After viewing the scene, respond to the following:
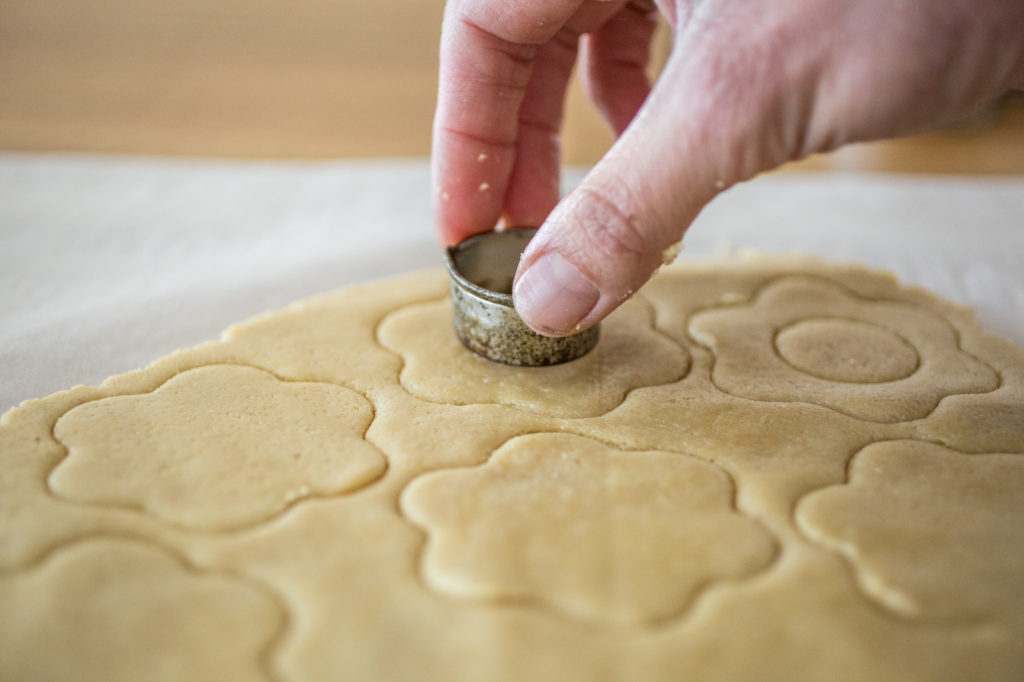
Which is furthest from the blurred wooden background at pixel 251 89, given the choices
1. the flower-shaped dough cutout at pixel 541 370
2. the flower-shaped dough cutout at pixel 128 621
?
the flower-shaped dough cutout at pixel 128 621

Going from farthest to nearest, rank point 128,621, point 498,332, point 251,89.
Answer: point 251,89 → point 498,332 → point 128,621

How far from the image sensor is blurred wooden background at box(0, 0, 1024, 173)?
5.89ft

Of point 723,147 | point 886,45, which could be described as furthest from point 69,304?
point 886,45

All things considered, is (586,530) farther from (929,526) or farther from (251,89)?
(251,89)

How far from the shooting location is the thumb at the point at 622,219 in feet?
2.44

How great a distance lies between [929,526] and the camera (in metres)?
0.79

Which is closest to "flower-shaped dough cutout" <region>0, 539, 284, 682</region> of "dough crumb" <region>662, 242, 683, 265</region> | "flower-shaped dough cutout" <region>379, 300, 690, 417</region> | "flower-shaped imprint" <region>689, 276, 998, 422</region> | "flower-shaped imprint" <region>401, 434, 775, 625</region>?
"flower-shaped imprint" <region>401, 434, 775, 625</region>

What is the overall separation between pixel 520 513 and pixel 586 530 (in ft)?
0.21

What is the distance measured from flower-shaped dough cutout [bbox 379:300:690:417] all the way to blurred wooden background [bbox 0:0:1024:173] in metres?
0.78

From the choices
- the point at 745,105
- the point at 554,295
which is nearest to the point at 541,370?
the point at 554,295

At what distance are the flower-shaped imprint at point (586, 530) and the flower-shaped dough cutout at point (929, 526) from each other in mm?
86

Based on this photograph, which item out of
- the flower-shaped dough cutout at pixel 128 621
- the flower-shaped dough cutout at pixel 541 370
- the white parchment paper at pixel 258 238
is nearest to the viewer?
the flower-shaped dough cutout at pixel 128 621

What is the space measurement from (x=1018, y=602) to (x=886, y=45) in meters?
0.47

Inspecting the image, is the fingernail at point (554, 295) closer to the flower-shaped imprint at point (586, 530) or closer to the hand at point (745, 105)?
the hand at point (745, 105)
